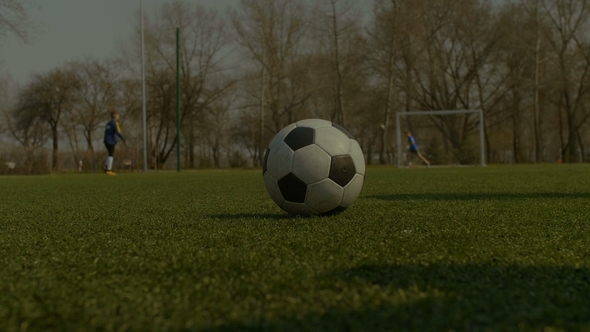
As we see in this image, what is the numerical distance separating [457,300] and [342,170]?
245cm

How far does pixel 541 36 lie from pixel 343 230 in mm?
36322

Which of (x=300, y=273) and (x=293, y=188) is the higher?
(x=293, y=188)

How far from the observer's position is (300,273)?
220 cm

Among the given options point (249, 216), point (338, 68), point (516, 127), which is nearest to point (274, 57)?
point (338, 68)

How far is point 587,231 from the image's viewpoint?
3.39 meters

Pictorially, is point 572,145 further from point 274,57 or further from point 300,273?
point 300,273

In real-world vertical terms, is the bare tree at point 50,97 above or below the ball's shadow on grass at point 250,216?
above

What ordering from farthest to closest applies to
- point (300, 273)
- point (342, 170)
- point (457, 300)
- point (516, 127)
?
point (516, 127) < point (342, 170) < point (300, 273) < point (457, 300)

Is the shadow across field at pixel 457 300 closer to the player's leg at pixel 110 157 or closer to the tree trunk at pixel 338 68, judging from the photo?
the player's leg at pixel 110 157

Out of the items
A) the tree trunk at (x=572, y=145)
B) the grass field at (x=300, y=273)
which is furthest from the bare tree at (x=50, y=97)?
the grass field at (x=300, y=273)

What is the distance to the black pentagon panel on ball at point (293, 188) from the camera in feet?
13.5

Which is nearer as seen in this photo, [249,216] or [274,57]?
[249,216]

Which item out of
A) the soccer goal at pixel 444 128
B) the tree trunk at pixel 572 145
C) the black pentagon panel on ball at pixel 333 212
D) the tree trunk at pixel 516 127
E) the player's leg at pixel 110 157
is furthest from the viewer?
the tree trunk at pixel 516 127

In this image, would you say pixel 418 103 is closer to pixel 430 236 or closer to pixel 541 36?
pixel 541 36
